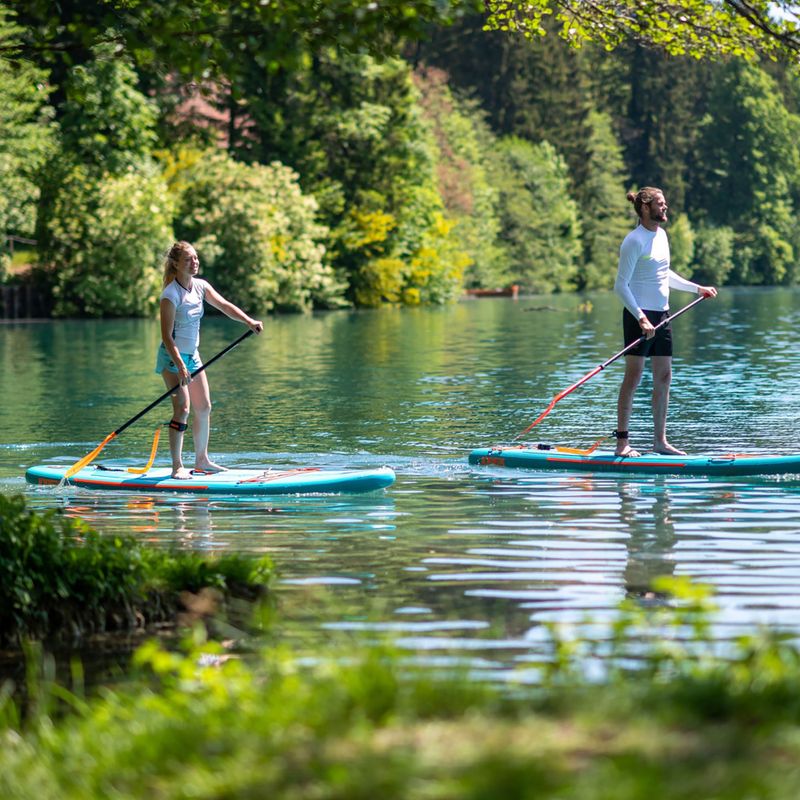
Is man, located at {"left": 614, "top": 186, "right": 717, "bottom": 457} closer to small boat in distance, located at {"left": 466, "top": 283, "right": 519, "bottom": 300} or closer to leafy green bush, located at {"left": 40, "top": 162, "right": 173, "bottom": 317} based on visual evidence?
leafy green bush, located at {"left": 40, "top": 162, "right": 173, "bottom": 317}

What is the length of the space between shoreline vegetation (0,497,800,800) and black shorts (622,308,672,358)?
8.02 metres

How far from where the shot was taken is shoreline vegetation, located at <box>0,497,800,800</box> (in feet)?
14.8

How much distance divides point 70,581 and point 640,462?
7.10 metres

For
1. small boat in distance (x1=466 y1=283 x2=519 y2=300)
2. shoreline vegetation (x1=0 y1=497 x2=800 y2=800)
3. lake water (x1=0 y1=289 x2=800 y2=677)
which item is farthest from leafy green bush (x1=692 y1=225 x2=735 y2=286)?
shoreline vegetation (x1=0 y1=497 x2=800 y2=800)

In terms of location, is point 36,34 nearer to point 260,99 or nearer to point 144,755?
point 144,755

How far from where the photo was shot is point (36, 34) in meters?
9.63

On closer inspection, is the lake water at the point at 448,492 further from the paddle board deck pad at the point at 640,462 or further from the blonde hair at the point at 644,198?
the blonde hair at the point at 644,198

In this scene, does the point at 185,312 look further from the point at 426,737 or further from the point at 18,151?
the point at 18,151

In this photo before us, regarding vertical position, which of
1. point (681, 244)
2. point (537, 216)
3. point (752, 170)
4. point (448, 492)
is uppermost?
point (752, 170)

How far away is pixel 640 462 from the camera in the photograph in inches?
563

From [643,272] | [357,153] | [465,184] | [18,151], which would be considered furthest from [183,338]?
[465,184]

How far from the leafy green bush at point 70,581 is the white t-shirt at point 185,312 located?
486 centimetres

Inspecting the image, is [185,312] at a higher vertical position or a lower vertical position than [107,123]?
lower

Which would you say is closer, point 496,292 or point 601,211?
point 496,292
